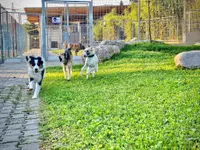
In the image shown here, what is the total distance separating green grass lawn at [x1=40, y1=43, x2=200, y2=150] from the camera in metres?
3.42

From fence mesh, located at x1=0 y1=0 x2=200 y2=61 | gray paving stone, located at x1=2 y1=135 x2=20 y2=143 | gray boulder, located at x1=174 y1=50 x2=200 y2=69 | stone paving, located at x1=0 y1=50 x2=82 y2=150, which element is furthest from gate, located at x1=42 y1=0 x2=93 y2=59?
gray paving stone, located at x1=2 y1=135 x2=20 y2=143

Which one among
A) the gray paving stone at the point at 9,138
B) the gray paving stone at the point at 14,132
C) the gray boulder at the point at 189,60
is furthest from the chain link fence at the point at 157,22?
the gray paving stone at the point at 9,138

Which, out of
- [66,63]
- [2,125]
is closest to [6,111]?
[2,125]

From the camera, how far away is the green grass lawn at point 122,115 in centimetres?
342

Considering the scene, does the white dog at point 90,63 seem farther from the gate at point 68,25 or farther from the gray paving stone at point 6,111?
the gate at point 68,25

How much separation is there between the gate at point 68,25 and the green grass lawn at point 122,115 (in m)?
8.27

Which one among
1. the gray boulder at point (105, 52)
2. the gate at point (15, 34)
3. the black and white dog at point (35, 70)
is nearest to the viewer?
the black and white dog at point (35, 70)

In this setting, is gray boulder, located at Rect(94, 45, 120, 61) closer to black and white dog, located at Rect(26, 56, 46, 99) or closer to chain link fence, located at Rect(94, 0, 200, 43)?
chain link fence, located at Rect(94, 0, 200, 43)

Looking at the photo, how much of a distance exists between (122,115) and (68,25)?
1211cm

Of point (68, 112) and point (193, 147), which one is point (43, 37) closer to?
point (68, 112)

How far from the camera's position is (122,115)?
4.52m

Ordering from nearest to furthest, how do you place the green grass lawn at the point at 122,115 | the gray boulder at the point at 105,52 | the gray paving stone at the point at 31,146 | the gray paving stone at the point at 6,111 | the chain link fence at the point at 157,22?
the green grass lawn at the point at 122,115, the gray paving stone at the point at 31,146, the gray paving stone at the point at 6,111, the gray boulder at the point at 105,52, the chain link fence at the point at 157,22

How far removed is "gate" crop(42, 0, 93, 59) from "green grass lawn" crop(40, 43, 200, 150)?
8272 millimetres

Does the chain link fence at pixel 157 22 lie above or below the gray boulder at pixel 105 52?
above
